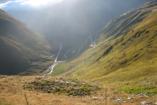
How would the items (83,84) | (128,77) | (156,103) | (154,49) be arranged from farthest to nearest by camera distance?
(154,49) < (128,77) < (83,84) < (156,103)

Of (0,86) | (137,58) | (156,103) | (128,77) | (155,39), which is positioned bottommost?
(156,103)

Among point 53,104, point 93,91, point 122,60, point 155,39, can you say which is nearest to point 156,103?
point 53,104

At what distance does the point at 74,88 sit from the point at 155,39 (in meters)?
147

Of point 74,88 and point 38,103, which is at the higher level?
point 74,88

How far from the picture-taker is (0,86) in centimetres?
4844

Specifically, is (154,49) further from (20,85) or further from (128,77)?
(20,85)

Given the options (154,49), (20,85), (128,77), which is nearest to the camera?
(20,85)

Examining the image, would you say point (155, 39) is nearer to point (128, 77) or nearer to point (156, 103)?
point (128, 77)

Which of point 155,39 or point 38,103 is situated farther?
point 155,39

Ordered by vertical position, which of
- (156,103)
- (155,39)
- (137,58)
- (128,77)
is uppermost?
(155,39)

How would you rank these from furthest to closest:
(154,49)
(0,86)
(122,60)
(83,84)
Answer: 1. (122,60)
2. (154,49)
3. (83,84)
4. (0,86)

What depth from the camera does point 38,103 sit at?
35375 millimetres

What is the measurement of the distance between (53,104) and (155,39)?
16365 centimetres

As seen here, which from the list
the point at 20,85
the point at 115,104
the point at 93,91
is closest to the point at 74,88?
the point at 93,91
